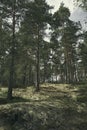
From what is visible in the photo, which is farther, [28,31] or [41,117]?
[28,31]

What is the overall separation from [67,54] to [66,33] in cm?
658

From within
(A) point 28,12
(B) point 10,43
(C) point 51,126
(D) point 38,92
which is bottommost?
(C) point 51,126

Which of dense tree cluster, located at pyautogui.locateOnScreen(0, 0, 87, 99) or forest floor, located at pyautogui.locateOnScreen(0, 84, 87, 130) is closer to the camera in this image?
forest floor, located at pyautogui.locateOnScreen(0, 84, 87, 130)

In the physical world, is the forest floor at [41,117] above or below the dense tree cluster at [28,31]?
below

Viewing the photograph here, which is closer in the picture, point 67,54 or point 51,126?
point 51,126

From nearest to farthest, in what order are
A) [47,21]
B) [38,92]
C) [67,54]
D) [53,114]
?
1. [53,114]
2. [38,92]
3. [47,21]
4. [67,54]

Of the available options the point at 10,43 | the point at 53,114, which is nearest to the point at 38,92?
the point at 10,43

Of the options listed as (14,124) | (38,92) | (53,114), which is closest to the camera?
(14,124)

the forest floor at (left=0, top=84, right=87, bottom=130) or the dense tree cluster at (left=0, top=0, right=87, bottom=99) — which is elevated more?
the dense tree cluster at (left=0, top=0, right=87, bottom=99)

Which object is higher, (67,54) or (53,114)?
(67,54)

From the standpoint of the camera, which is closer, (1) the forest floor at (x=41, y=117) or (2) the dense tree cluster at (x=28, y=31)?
(1) the forest floor at (x=41, y=117)

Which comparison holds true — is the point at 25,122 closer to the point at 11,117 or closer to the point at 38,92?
the point at 11,117

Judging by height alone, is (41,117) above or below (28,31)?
below

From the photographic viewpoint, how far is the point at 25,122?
17.7 meters
